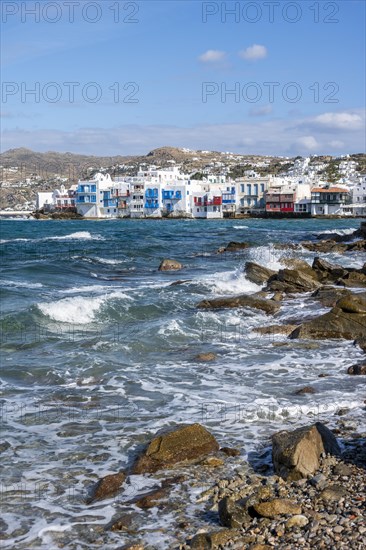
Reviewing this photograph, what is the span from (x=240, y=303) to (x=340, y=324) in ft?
14.8

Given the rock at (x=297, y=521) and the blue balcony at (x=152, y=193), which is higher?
the blue balcony at (x=152, y=193)

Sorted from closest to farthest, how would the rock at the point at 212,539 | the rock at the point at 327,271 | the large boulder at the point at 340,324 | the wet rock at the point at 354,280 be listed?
the rock at the point at 212,539, the large boulder at the point at 340,324, the wet rock at the point at 354,280, the rock at the point at 327,271

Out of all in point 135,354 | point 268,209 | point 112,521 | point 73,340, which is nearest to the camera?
point 112,521

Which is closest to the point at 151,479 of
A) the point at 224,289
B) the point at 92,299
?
the point at 92,299

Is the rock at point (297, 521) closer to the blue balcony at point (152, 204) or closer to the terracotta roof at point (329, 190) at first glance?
the terracotta roof at point (329, 190)

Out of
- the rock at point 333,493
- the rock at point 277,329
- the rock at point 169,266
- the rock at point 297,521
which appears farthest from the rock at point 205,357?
the rock at point 169,266

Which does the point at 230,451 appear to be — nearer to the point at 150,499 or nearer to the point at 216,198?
the point at 150,499

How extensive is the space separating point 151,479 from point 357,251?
3370 centimetres

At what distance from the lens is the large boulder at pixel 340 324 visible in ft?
50.0

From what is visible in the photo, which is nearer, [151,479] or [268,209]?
[151,479]

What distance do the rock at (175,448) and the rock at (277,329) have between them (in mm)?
7605

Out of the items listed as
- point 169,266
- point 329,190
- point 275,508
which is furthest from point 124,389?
point 329,190

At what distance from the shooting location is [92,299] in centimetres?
1986

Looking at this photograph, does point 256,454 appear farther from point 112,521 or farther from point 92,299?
point 92,299
